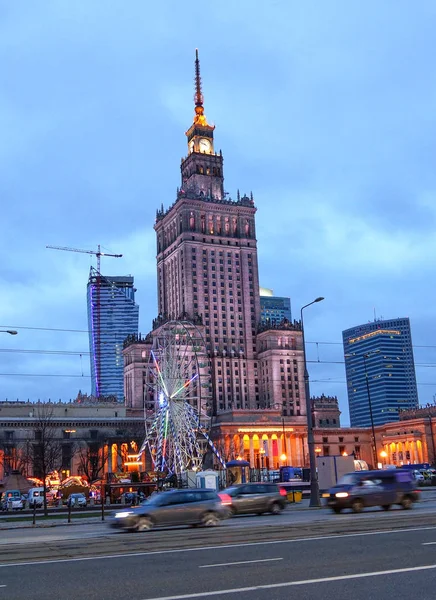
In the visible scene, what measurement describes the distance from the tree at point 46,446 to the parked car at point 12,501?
29.6 m

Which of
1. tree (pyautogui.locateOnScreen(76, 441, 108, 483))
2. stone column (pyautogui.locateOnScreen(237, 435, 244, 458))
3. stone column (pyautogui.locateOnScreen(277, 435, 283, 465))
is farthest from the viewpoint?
stone column (pyautogui.locateOnScreen(277, 435, 283, 465))

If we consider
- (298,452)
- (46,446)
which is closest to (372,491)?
(46,446)

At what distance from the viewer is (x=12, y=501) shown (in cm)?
7162

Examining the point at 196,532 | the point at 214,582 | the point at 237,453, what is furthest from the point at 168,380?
the point at 237,453

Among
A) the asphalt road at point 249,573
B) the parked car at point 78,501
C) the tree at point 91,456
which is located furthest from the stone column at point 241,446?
the asphalt road at point 249,573

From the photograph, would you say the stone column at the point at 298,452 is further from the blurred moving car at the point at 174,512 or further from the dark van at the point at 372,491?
the blurred moving car at the point at 174,512

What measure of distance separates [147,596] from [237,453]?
154631 mm

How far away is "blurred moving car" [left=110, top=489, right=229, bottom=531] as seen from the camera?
2880 centimetres

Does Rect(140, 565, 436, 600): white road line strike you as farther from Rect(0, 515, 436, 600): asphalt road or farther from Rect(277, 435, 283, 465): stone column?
Rect(277, 435, 283, 465): stone column

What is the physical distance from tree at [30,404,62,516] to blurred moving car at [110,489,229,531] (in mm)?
83163

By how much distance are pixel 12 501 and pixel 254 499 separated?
4264 centimetres

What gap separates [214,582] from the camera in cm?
1368

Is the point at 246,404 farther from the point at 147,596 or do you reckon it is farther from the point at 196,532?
the point at 147,596

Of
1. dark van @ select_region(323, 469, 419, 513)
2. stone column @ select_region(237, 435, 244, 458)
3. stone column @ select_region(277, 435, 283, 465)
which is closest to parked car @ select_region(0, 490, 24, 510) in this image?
dark van @ select_region(323, 469, 419, 513)
